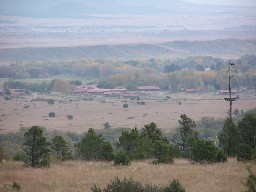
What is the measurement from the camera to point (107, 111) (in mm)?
81188

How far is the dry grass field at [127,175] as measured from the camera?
62.5ft

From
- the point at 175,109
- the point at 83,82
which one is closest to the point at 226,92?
the point at 175,109

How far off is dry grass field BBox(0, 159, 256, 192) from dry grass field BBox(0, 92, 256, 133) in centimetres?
4087

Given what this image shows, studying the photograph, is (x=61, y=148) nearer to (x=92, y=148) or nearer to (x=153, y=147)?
(x=92, y=148)

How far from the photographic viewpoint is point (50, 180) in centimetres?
2052

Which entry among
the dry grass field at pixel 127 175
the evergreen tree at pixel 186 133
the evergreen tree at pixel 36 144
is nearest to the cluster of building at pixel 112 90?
the evergreen tree at pixel 186 133

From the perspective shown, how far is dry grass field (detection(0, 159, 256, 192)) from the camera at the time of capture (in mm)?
19047

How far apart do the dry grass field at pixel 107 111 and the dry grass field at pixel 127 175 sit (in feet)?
134

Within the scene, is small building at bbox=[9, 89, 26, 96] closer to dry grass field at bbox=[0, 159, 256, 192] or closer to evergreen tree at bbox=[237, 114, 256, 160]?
dry grass field at bbox=[0, 159, 256, 192]

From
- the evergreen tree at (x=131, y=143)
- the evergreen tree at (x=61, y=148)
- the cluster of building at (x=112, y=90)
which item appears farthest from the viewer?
the cluster of building at (x=112, y=90)

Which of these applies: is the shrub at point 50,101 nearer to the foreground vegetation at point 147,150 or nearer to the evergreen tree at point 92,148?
the foreground vegetation at point 147,150

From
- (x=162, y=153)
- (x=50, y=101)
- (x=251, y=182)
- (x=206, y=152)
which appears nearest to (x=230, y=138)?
(x=206, y=152)

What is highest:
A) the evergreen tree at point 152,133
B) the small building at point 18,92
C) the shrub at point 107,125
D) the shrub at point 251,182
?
the small building at point 18,92

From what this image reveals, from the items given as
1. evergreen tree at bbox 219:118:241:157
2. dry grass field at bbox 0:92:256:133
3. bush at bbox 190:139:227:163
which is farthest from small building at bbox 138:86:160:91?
bush at bbox 190:139:227:163
